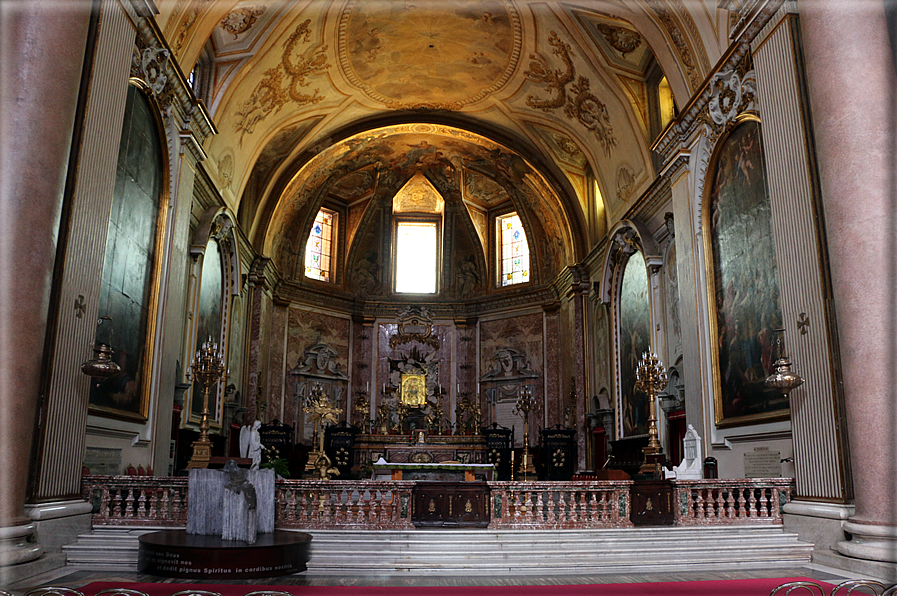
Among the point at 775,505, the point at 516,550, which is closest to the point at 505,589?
the point at 516,550

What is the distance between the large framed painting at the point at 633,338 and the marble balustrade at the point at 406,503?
267 inches

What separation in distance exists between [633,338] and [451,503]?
10.1 m

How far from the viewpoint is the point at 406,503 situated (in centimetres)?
976

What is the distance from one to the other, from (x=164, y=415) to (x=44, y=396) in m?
4.69

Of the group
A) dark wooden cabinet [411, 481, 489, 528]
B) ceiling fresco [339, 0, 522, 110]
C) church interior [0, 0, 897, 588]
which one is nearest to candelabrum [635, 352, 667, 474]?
church interior [0, 0, 897, 588]

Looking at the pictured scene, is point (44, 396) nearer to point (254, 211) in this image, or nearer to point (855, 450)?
point (855, 450)

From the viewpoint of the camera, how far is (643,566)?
881cm

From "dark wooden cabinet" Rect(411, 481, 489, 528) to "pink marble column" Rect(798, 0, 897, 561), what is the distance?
14.4ft

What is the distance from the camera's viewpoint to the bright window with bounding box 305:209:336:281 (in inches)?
1038

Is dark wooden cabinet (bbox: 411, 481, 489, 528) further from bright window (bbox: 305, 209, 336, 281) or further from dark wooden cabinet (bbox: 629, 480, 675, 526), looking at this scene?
bright window (bbox: 305, 209, 336, 281)

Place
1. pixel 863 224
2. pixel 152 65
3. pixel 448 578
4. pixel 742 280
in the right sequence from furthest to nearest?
pixel 742 280
pixel 152 65
pixel 863 224
pixel 448 578

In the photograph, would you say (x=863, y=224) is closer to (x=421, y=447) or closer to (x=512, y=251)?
(x=421, y=447)

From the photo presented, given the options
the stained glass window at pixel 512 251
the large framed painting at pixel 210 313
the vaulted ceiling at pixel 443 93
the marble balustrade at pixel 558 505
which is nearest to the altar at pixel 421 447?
the large framed painting at pixel 210 313

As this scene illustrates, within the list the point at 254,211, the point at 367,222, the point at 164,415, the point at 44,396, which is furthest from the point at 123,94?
the point at 367,222
